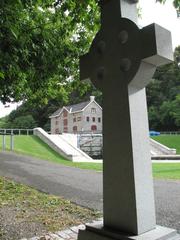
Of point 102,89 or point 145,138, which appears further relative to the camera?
point 102,89

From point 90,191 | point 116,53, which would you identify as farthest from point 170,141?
point 116,53

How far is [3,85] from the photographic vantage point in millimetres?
7574

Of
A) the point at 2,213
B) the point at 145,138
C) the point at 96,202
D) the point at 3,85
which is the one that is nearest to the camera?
the point at 145,138

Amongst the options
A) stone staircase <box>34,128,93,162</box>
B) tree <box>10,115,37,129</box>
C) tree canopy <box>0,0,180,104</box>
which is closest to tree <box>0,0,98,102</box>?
tree canopy <box>0,0,180,104</box>

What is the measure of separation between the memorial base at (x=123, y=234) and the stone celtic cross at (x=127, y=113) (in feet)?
0.17

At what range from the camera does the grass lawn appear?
13.8 ft

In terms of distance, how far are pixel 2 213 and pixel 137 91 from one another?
384cm

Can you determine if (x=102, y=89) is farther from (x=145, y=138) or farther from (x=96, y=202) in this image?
(x=96, y=202)

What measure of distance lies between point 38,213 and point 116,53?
11.9 feet

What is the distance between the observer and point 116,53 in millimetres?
2447

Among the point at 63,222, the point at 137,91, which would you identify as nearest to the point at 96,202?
the point at 63,222

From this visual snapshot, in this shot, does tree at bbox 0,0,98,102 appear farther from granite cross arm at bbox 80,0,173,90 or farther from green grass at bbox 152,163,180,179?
green grass at bbox 152,163,180,179

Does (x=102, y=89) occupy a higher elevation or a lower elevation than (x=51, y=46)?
lower

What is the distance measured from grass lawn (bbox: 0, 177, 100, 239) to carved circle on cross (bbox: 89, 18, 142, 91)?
2635mm
